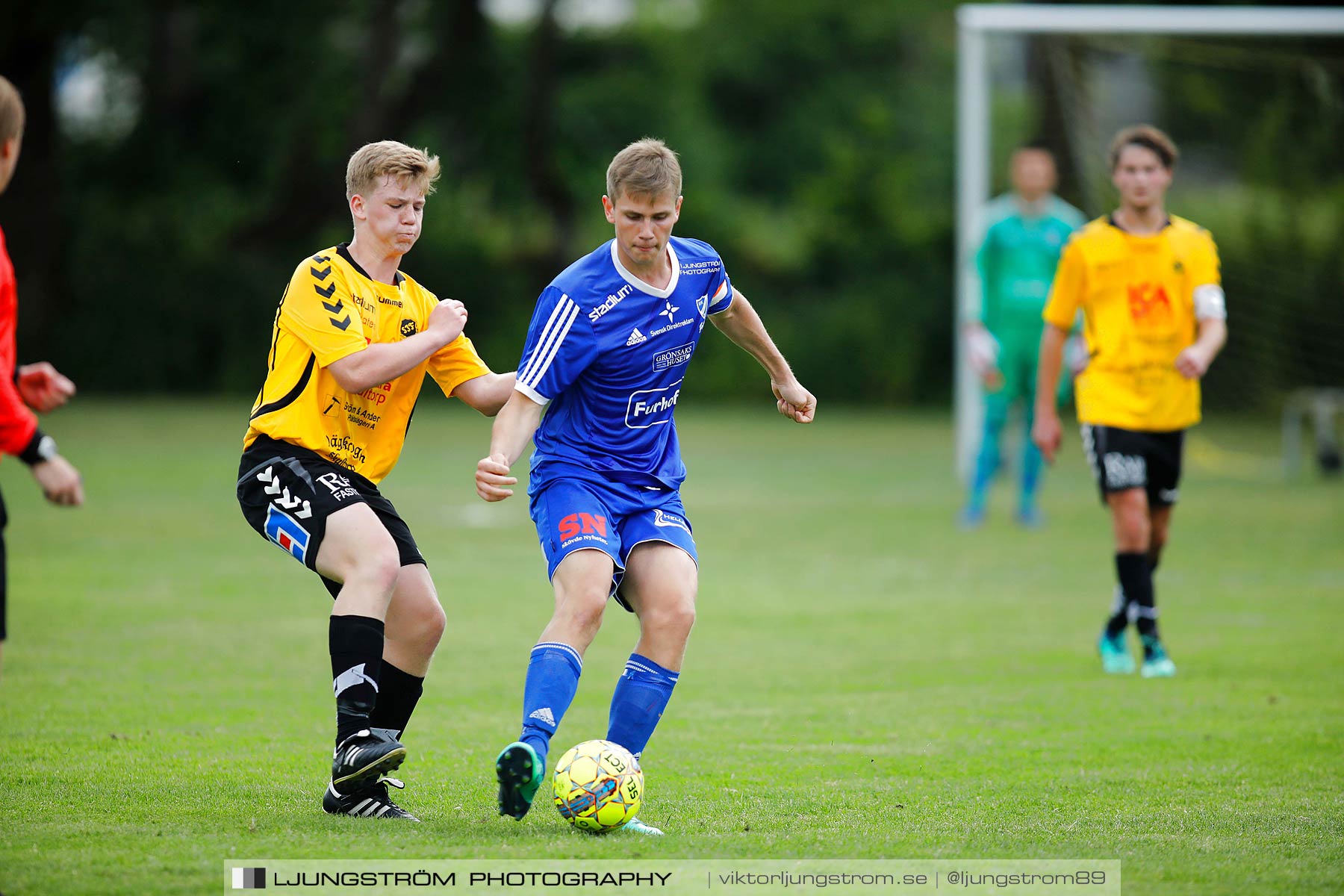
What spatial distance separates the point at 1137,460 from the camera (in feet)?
23.8

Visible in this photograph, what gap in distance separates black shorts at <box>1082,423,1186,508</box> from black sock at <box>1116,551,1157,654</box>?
0.31 meters

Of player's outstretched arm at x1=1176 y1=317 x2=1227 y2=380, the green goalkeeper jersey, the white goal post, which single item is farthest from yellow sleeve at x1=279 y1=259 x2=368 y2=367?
the white goal post

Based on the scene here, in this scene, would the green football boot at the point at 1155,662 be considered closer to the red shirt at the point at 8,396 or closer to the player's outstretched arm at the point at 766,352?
the player's outstretched arm at the point at 766,352

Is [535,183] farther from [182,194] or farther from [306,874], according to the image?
[306,874]

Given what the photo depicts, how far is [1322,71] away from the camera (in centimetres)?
1806

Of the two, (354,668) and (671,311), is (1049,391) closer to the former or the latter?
(671,311)

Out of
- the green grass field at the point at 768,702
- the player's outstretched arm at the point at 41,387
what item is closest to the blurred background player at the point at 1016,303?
the green grass field at the point at 768,702

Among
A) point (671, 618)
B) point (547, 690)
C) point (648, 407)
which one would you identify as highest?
point (648, 407)

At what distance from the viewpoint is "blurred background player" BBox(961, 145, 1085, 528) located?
40.7ft

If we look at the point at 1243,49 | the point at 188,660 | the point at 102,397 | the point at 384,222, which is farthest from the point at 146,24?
the point at 384,222

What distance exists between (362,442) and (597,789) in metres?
1.40

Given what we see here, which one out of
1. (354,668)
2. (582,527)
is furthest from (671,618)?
(354,668)

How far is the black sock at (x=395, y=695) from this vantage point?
496 centimetres

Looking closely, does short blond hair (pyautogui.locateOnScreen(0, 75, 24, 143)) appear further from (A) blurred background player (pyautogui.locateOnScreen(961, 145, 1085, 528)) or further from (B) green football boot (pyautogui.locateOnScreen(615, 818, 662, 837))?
(A) blurred background player (pyautogui.locateOnScreen(961, 145, 1085, 528))
